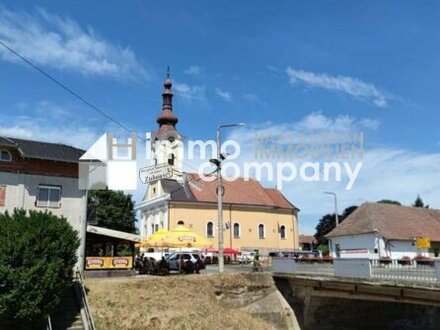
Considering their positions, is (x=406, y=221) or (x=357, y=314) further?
(x=406, y=221)

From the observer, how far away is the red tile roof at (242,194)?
6504cm

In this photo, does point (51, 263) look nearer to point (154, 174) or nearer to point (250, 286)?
point (154, 174)

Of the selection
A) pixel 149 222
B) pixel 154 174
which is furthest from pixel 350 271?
pixel 149 222

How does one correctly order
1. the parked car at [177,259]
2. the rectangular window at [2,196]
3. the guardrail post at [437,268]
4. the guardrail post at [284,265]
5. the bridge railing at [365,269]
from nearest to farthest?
the guardrail post at [437,268], the bridge railing at [365,269], the rectangular window at [2,196], the guardrail post at [284,265], the parked car at [177,259]

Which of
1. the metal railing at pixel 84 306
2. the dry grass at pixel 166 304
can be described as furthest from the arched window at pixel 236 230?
the metal railing at pixel 84 306

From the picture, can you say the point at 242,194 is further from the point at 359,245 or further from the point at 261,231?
the point at 359,245

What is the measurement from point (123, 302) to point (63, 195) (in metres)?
7.72

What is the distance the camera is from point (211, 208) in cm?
6438

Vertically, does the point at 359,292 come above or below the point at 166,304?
above

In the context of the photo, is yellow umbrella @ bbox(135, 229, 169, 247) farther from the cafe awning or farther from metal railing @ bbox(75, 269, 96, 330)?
metal railing @ bbox(75, 269, 96, 330)

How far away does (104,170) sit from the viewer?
29.0 m

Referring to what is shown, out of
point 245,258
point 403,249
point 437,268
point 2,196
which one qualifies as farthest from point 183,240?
point 245,258

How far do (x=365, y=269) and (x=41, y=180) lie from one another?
17418 millimetres

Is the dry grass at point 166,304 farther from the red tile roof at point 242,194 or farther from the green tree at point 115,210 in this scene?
the green tree at point 115,210
